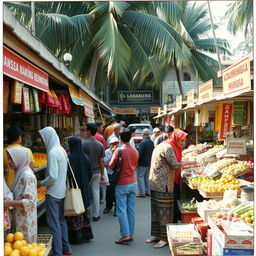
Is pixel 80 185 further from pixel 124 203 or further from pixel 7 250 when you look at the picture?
pixel 7 250

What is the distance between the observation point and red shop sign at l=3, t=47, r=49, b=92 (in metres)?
3.75

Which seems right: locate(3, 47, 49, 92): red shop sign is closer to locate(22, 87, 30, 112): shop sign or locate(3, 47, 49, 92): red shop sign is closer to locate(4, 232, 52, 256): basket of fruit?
locate(22, 87, 30, 112): shop sign

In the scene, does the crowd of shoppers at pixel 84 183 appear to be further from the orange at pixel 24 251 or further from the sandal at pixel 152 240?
the orange at pixel 24 251

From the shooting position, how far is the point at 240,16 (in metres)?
23.2

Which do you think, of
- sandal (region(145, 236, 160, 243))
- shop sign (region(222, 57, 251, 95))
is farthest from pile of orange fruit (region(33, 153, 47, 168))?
shop sign (region(222, 57, 251, 95))

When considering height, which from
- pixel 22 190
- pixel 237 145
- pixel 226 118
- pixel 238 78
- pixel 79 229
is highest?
pixel 238 78

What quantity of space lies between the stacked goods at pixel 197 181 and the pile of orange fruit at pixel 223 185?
120 mm

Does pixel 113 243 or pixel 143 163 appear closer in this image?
pixel 113 243

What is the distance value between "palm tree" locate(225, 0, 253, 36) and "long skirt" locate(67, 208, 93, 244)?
19556 millimetres

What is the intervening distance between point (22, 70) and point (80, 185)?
2.04 metres

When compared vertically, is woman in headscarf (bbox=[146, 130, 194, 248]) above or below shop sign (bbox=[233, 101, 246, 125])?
below


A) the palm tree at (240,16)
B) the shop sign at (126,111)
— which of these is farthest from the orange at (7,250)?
the shop sign at (126,111)

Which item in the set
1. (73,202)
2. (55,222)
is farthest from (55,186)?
(55,222)

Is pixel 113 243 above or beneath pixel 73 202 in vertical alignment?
beneath
